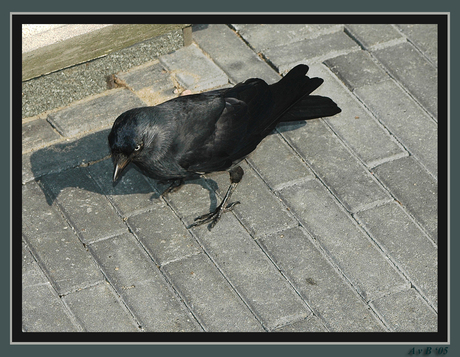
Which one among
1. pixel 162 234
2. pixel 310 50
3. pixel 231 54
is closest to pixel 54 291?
pixel 162 234

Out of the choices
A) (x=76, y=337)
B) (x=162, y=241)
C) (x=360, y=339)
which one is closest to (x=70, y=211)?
(x=162, y=241)

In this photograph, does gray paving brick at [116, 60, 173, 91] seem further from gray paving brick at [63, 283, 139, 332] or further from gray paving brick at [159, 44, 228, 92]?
gray paving brick at [63, 283, 139, 332]

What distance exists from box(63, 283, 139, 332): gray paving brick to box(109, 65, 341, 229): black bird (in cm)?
104

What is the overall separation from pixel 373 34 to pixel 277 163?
90.9 inches

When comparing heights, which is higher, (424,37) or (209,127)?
(424,37)

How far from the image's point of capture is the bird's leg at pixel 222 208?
667 cm

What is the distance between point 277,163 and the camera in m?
7.15

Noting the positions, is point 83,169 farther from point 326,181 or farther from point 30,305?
point 326,181

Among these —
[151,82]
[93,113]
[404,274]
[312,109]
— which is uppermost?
[312,109]

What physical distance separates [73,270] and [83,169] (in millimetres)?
1189

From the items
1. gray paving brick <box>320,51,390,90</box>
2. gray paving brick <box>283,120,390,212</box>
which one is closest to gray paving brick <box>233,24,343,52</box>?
gray paving brick <box>320,51,390,90</box>

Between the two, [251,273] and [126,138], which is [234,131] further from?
[251,273]

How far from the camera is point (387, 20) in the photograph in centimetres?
831

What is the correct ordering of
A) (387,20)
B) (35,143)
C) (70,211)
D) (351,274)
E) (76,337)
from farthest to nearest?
(387,20), (35,143), (70,211), (351,274), (76,337)
